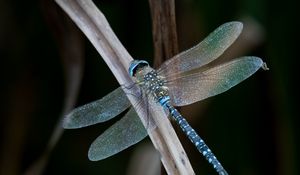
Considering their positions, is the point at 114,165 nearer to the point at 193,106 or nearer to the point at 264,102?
the point at 193,106

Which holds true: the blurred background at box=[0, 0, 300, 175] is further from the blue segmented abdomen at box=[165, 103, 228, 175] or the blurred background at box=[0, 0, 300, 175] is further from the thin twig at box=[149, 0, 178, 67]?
the thin twig at box=[149, 0, 178, 67]

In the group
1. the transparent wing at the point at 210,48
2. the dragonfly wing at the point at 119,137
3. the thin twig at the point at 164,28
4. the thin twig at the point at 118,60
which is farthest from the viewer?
the transparent wing at the point at 210,48

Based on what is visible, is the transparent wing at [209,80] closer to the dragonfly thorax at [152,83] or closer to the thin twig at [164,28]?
the dragonfly thorax at [152,83]

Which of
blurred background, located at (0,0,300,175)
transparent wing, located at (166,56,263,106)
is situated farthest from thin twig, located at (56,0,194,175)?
Result: blurred background, located at (0,0,300,175)

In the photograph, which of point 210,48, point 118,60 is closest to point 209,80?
point 210,48

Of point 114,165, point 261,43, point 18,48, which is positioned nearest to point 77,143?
point 114,165

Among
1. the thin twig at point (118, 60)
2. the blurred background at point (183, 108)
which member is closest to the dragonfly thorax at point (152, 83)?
the thin twig at point (118, 60)
